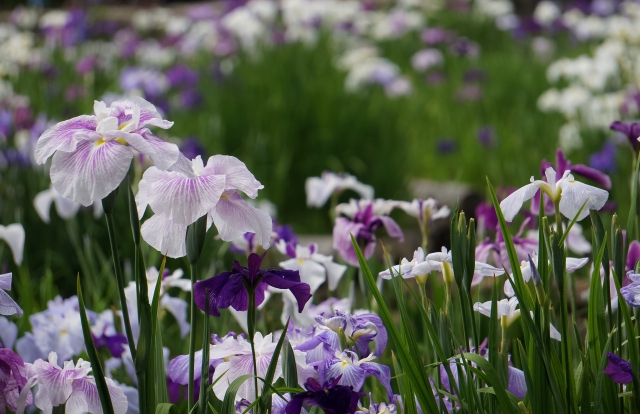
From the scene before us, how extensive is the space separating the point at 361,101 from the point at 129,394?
10.2ft

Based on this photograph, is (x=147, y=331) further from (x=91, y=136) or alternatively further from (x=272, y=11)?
(x=272, y=11)

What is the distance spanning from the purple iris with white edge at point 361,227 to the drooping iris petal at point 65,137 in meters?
0.55

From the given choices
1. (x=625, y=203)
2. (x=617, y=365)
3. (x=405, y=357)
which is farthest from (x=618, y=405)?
(x=625, y=203)

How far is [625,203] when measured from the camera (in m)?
2.80

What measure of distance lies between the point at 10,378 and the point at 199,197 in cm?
35

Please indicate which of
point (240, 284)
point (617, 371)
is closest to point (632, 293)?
point (617, 371)

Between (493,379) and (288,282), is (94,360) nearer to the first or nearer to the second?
(288,282)

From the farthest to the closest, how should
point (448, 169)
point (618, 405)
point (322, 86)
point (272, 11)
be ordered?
point (272, 11), point (448, 169), point (322, 86), point (618, 405)

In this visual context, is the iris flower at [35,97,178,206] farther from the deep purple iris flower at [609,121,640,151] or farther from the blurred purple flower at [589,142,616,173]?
the blurred purple flower at [589,142,616,173]

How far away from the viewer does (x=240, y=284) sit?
878 mm

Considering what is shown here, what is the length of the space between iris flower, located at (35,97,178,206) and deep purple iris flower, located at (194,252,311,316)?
0.54 feet

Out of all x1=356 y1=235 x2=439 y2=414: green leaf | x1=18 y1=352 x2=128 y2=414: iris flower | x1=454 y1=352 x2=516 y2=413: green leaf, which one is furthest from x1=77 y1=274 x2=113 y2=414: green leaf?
x1=454 y1=352 x2=516 y2=413: green leaf

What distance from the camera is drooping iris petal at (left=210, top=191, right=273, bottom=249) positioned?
86 cm

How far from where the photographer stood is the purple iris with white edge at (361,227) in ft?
4.33
